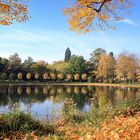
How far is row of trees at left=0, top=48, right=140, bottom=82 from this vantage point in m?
68.1

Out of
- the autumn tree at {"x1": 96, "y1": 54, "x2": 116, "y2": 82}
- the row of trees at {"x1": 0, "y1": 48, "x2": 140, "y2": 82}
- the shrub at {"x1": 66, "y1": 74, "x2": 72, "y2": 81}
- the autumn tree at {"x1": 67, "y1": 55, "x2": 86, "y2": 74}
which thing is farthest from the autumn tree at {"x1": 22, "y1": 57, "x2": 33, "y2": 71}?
the autumn tree at {"x1": 96, "y1": 54, "x2": 116, "y2": 82}

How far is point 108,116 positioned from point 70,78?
69.7 m

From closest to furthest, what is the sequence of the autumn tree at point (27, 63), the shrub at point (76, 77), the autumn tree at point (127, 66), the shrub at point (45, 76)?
the autumn tree at point (127, 66), the autumn tree at point (27, 63), the shrub at point (45, 76), the shrub at point (76, 77)

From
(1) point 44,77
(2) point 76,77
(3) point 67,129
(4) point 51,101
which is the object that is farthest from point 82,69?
(3) point 67,129

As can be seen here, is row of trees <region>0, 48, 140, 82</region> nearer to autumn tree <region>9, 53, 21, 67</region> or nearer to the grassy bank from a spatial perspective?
autumn tree <region>9, 53, 21, 67</region>

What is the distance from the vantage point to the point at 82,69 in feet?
271

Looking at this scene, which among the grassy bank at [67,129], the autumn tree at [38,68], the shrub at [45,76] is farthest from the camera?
the autumn tree at [38,68]

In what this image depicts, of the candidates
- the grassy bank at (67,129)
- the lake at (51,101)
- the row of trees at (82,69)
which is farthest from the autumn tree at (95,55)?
the grassy bank at (67,129)

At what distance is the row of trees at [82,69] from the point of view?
68062mm

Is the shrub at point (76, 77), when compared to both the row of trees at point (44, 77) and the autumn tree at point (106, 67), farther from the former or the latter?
the autumn tree at point (106, 67)

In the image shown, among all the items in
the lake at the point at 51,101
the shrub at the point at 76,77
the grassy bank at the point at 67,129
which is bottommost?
the lake at the point at 51,101

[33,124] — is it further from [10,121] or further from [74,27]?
[74,27]

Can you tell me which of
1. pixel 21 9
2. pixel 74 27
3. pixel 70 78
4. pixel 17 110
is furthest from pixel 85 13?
pixel 70 78

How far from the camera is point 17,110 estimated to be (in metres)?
8.84
